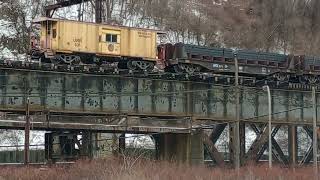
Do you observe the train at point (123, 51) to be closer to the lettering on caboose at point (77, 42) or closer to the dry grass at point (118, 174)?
the lettering on caboose at point (77, 42)

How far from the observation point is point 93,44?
113ft

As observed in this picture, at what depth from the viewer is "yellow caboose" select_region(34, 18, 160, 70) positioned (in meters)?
33.1

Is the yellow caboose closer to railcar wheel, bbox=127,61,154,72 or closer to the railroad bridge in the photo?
railcar wheel, bbox=127,61,154,72

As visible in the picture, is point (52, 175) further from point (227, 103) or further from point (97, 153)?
point (97, 153)

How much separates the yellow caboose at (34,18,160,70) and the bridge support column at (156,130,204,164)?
16.6ft

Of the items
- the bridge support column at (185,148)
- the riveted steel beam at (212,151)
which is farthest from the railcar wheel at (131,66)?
the riveted steel beam at (212,151)

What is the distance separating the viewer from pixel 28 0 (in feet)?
207

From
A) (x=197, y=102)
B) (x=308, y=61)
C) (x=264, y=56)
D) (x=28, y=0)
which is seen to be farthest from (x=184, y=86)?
(x=28, y=0)

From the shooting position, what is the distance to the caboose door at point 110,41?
114ft

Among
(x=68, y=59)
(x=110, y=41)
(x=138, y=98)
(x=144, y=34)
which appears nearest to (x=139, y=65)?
(x=110, y=41)

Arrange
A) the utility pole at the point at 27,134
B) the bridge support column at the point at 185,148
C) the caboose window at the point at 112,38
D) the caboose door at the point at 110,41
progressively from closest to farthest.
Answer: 1. the utility pole at the point at 27,134
2. the caboose door at the point at 110,41
3. the bridge support column at the point at 185,148
4. the caboose window at the point at 112,38

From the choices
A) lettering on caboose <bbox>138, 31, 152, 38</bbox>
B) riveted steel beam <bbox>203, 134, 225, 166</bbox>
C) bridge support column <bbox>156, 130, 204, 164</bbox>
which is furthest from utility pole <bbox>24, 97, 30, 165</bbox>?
riveted steel beam <bbox>203, 134, 225, 166</bbox>

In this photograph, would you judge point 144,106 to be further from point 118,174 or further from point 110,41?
point 118,174

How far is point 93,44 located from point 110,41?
119cm
